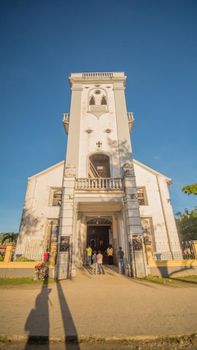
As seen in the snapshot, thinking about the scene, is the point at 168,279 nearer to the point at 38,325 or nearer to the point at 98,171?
the point at 38,325

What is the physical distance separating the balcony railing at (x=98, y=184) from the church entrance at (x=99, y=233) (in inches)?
190

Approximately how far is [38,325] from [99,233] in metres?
13.4

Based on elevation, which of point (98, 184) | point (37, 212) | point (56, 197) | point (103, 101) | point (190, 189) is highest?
point (103, 101)

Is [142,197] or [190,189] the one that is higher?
[142,197]

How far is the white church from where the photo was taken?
11.0 metres

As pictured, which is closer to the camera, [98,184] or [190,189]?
[190,189]

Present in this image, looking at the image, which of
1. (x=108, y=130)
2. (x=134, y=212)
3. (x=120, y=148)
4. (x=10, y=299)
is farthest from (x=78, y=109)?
(x=10, y=299)

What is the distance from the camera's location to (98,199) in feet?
Answer: 39.5

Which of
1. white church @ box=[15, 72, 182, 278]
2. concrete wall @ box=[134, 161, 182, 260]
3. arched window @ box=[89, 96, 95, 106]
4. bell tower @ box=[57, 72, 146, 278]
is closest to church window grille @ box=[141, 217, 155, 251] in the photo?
white church @ box=[15, 72, 182, 278]

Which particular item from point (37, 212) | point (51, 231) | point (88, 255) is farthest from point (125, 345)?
point (37, 212)

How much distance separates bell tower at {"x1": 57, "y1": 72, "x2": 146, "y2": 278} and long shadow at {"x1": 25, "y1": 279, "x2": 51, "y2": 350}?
4.81m

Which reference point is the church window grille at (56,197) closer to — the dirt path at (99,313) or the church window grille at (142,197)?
the church window grille at (142,197)

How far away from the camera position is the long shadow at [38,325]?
10.3 ft

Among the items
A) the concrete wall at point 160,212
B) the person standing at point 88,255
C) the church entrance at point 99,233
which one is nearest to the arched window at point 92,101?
the concrete wall at point 160,212
